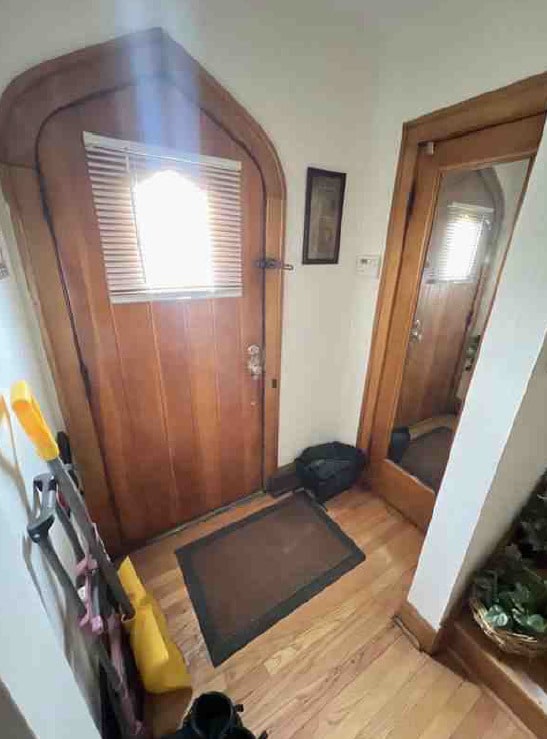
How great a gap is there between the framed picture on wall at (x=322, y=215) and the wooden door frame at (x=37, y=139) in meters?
0.16

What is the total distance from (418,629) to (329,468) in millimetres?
823

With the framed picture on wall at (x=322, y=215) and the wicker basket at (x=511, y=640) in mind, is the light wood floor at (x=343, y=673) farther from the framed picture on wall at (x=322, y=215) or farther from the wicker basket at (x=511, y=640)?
the framed picture on wall at (x=322, y=215)

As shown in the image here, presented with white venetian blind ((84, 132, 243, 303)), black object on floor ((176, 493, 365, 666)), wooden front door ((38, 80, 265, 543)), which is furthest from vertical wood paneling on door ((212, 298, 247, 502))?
black object on floor ((176, 493, 365, 666))

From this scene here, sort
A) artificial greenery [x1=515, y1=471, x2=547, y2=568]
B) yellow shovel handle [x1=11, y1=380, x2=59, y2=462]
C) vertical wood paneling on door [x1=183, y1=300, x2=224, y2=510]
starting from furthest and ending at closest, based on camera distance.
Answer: vertical wood paneling on door [x1=183, y1=300, x2=224, y2=510] < artificial greenery [x1=515, y1=471, x2=547, y2=568] < yellow shovel handle [x1=11, y1=380, x2=59, y2=462]

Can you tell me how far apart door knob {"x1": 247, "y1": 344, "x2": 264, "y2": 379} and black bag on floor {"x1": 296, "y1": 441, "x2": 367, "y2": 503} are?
0.72m

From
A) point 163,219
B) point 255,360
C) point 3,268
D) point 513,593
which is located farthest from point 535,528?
point 3,268

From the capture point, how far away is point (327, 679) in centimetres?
115

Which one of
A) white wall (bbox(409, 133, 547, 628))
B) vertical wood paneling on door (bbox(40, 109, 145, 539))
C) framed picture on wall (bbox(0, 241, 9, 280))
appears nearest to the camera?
white wall (bbox(409, 133, 547, 628))

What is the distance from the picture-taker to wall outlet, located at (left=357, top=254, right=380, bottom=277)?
1663mm

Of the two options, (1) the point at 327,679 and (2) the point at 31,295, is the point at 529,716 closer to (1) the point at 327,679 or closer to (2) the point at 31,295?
(1) the point at 327,679

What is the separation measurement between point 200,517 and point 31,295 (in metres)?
1.40

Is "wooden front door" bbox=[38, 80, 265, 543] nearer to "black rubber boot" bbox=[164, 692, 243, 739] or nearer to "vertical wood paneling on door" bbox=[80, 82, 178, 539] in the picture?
"vertical wood paneling on door" bbox=[80, 82, 178, 539]

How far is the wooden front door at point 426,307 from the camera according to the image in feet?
3.96

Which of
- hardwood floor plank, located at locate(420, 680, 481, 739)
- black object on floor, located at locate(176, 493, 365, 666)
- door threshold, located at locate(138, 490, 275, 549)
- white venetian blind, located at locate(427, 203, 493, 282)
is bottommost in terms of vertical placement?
hardwood floor plank, located at locate(420, 680, 481, 739)
